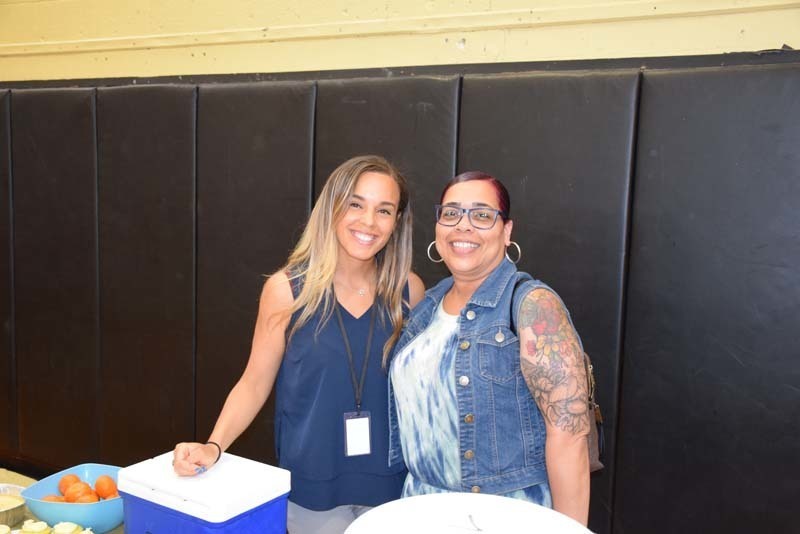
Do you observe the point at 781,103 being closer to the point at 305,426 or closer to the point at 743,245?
the point at 743,245

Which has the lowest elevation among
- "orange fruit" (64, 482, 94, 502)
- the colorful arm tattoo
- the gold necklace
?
"orange fruit" (64, 482, 94, 502)

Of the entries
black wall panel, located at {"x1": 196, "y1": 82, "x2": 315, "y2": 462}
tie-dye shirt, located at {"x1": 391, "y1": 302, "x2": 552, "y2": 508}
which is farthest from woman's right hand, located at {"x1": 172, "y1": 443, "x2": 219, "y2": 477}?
black wall panel, located at {"x1": 196, "y1": 82, "x2": 315, "y2": 462}

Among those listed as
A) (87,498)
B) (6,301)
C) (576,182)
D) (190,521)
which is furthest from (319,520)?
(6,301)

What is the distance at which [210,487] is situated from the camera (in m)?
0.99

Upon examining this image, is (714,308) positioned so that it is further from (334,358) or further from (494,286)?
(334,358)

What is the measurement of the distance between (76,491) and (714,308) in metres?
1.50

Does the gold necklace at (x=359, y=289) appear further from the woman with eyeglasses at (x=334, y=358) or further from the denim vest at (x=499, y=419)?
the denim vest at (x=499, y=419)

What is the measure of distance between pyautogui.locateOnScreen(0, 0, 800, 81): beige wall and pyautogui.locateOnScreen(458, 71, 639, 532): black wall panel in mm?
343

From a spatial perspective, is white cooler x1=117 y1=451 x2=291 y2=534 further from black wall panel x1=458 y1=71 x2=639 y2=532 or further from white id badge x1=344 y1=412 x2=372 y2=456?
black wall panel x1=458 y1=71 x2=639 y2=532

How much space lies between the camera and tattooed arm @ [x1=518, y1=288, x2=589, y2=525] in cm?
120

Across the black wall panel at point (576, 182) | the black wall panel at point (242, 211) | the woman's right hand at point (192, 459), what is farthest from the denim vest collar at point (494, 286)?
the black wall panel at point (242, 211)

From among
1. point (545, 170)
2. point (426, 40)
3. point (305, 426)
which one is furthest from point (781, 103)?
point (305, 426)

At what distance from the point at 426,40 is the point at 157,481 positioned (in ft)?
6.18

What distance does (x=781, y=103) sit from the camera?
5.67ft
